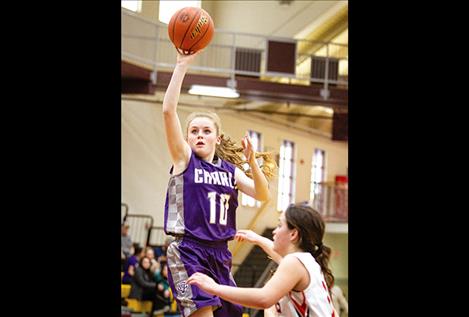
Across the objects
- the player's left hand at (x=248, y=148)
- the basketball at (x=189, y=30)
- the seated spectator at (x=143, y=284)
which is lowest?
the seated spectator at (x=143, y=284)

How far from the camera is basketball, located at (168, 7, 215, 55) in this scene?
3.91m

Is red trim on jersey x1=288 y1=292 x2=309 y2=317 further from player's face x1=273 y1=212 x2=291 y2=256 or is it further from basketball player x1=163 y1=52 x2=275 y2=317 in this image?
basketball player x1=163 y1=52 x2=275 y2=317

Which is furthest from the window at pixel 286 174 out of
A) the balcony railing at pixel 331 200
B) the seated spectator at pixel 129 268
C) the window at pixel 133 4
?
the seated spectator at pixel 129 268

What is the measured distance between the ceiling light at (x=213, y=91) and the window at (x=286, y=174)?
4.35 metres

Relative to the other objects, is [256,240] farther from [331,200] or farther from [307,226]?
[331,200]

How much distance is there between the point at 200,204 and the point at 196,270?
336 mm

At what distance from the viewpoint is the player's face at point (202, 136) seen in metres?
4.05

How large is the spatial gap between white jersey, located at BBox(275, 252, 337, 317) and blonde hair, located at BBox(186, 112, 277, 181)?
0.76 meters

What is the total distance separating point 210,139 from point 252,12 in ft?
52.8

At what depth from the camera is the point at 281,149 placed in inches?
842

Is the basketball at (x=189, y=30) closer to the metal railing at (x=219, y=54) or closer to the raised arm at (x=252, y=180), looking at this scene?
the raised arm at (x=252, y=180)

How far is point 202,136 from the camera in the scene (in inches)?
160

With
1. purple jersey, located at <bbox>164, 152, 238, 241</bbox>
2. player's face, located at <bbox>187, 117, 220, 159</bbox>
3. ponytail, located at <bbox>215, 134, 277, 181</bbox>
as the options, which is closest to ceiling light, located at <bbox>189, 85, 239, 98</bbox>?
ponytail, located at <bbox>215, 134, 277, 181</bbox>
